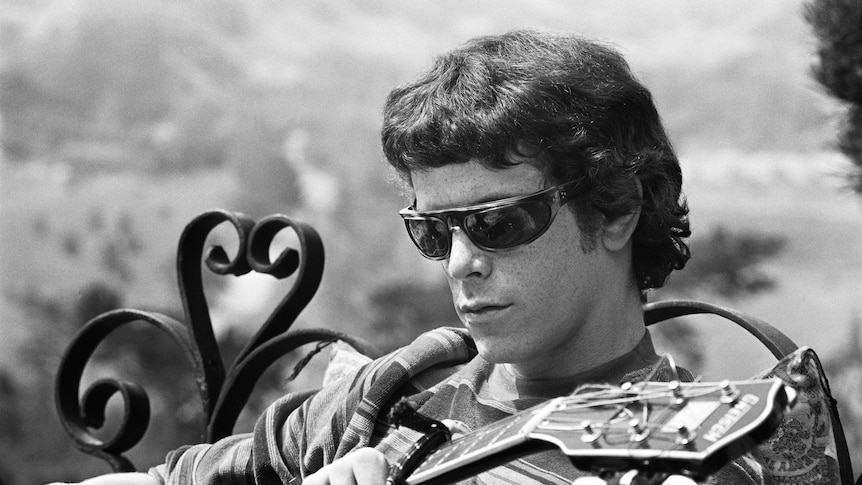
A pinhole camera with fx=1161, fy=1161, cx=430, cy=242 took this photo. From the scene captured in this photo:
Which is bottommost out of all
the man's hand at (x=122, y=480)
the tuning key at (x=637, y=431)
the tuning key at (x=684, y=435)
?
the man's hand at (x=122, y=480)

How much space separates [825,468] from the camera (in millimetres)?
1729

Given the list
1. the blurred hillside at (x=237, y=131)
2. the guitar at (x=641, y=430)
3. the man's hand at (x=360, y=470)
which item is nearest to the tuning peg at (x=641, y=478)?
the guitar at (x=641, y=430)

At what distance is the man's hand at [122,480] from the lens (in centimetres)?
218

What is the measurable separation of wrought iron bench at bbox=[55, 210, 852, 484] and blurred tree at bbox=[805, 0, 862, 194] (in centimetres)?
161

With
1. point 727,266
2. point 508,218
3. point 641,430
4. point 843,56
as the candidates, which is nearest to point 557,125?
point 508,218

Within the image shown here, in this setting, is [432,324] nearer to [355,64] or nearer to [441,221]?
[355,64]

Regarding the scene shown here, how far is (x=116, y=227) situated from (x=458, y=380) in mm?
4815

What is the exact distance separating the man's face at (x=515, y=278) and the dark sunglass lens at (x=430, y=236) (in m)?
0.03

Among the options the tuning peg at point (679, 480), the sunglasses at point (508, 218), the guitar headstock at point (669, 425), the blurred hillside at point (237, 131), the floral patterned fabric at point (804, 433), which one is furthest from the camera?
the blurred hillside at point (237, 131)

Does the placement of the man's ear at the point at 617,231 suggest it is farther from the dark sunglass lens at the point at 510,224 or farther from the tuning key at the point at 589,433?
the tuning key at the point at 589,433

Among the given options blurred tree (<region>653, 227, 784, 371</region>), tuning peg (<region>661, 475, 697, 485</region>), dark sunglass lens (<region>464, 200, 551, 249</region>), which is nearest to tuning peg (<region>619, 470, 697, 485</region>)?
tuning peg (<region>661, 475, 697, 485</region>)

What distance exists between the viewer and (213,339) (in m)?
2.57

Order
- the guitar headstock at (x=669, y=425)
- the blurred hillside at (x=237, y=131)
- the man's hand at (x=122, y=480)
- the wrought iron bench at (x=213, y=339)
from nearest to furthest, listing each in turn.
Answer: the guitar headstock at (x=669, y=425) → the man's hand at (x=122, y=480) → the wrought iron bench at (x=213, y=339) → the blurred hillside at (x=237, y=131)

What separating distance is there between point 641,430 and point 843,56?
2201 millimetres
